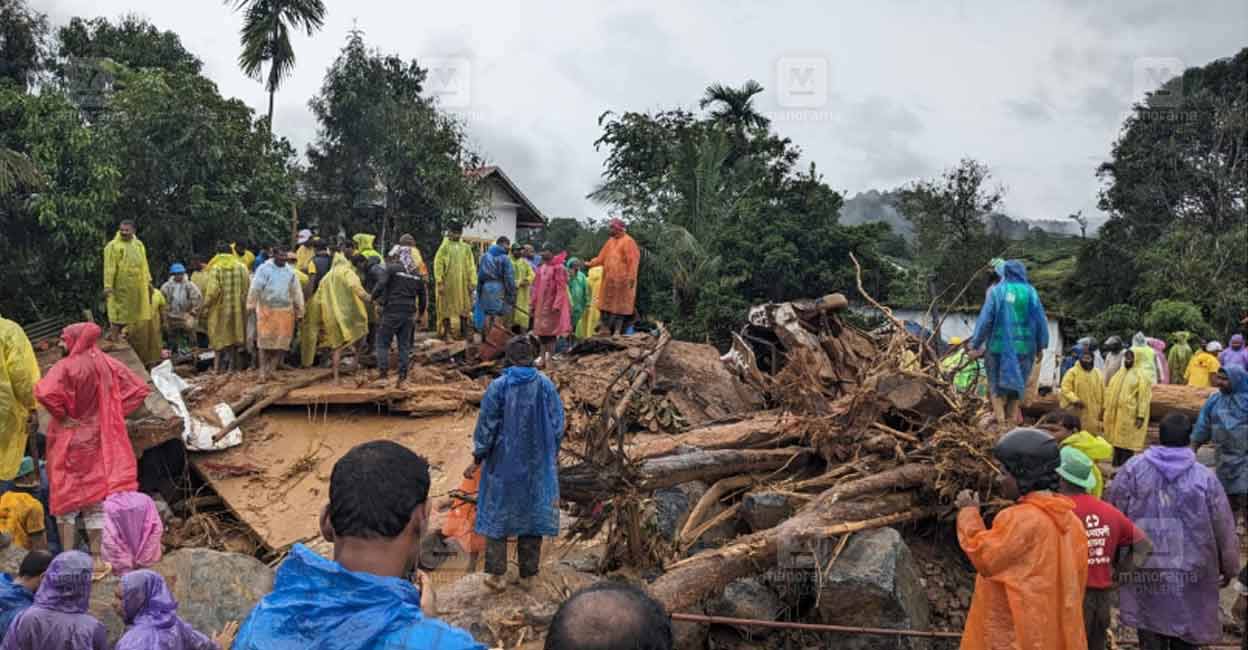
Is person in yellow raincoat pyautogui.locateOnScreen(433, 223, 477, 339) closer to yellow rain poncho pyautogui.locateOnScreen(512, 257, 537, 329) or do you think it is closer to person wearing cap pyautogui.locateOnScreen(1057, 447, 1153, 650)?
yellow rain poncho pyautogui.locateOnScreen(512, 257, 537, 329)

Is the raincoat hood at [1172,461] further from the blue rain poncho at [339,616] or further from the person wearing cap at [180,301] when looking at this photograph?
the person wearing cap at [180,301]

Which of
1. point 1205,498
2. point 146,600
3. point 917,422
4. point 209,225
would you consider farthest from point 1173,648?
point 209,225

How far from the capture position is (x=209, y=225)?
1420 cm

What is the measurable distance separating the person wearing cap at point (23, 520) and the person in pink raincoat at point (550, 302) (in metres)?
6.27

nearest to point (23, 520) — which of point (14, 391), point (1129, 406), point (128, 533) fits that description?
point (14, 391)

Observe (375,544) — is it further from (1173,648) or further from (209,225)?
(209,225)

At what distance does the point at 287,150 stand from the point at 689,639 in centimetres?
1665

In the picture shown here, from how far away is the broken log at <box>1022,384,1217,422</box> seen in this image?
1044 centimetres

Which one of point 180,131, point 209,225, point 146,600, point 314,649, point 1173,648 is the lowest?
point 1173,648

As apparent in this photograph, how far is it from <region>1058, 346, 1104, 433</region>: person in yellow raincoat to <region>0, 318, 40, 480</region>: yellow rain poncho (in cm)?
1051

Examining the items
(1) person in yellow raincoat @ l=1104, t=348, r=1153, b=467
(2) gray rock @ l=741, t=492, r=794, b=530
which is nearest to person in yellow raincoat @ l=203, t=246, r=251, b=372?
(2) gray rock @ l=741, t=492, r=794, b=530

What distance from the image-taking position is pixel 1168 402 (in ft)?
34.9

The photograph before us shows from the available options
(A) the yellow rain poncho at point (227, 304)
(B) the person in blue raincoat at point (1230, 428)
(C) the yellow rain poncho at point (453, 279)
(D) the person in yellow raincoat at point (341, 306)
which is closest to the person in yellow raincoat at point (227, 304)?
(A) the yellow rain poncho at point (227, 304)

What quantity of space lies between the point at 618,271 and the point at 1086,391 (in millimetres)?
6276
